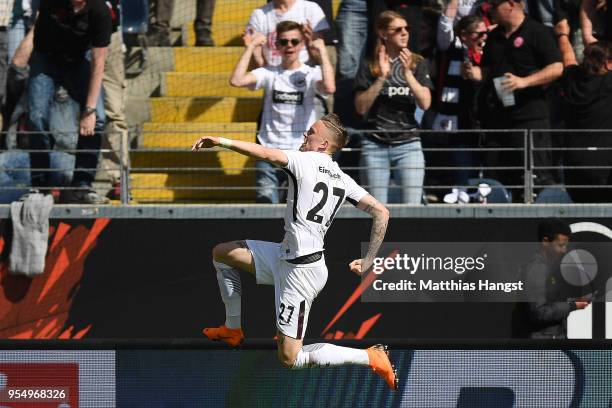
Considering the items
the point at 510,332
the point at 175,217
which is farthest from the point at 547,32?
the point at 175,217

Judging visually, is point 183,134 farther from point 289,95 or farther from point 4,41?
point 4,41

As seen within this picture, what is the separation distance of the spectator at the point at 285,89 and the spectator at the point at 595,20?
8.52 ft

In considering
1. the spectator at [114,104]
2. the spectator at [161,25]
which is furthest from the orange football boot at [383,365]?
the spectator at [161,25]

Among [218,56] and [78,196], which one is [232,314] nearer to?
[78,196]

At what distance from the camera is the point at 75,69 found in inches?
488

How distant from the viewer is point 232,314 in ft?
29.6

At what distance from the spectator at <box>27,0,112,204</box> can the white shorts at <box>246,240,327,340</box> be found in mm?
3582

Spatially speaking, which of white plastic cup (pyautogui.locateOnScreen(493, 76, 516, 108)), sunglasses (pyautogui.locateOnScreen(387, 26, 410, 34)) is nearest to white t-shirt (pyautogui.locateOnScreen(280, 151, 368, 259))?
sunglasses (pyautogui.locateOnScreen(387, 26, 410, 34))

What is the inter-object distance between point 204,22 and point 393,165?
9.88ft

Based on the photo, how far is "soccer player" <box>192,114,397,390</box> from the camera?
8.72 meters

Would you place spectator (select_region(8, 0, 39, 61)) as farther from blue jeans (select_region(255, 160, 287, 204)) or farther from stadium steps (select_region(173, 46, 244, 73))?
blue jeans (select_region(255, 160, 287, 204))

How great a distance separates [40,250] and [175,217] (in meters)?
1.30

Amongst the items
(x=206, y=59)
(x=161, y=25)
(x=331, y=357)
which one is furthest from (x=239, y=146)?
(x=161, y=25)

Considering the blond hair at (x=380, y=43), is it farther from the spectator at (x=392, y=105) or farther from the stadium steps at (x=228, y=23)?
the stadium steps at (x=228, y=23)
